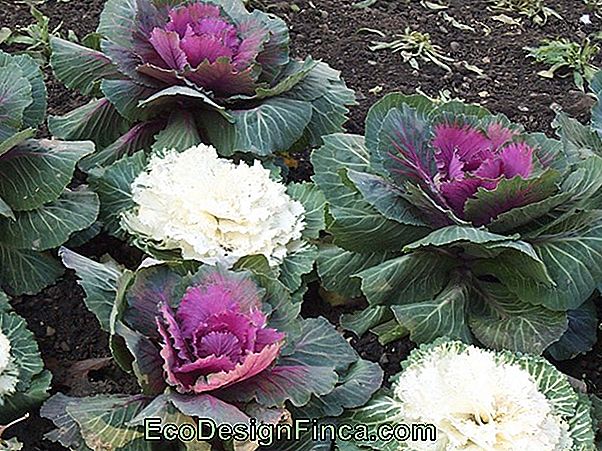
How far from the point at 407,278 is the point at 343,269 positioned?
22 centimetres

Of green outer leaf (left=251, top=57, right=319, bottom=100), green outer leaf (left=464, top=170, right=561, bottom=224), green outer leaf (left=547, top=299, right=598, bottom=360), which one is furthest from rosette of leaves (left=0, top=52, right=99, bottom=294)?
green outer leaf (left=547, top=299, right=598, bottom=360)

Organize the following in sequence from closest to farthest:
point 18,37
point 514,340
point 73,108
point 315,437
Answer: point 315,437, point 514,340, point 73,108, point 18,37

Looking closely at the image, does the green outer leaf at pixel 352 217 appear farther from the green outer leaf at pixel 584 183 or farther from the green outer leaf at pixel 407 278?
the green outer leaf at pixel 584 183

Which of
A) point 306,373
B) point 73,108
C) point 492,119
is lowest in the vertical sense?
point 73,108

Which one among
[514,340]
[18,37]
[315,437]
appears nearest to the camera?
[315,437]

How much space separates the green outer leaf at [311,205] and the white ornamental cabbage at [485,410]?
0.69 meters

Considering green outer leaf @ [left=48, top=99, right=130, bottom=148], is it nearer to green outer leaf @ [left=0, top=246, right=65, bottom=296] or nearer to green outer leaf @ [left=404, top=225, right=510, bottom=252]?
green outer leaf @ [left=0, top=246, right=65, bottom=296]

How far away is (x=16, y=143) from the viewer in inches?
105

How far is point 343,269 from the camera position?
109 inches

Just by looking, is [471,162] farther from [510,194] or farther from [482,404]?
[482,404]

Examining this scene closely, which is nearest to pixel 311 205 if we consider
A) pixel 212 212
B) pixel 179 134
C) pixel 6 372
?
pixel 212 212

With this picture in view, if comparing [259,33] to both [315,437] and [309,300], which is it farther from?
[315,437]

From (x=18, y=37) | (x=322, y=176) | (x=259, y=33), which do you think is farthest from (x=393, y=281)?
(x=18, y=37)

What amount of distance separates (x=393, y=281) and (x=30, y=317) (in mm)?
1184
